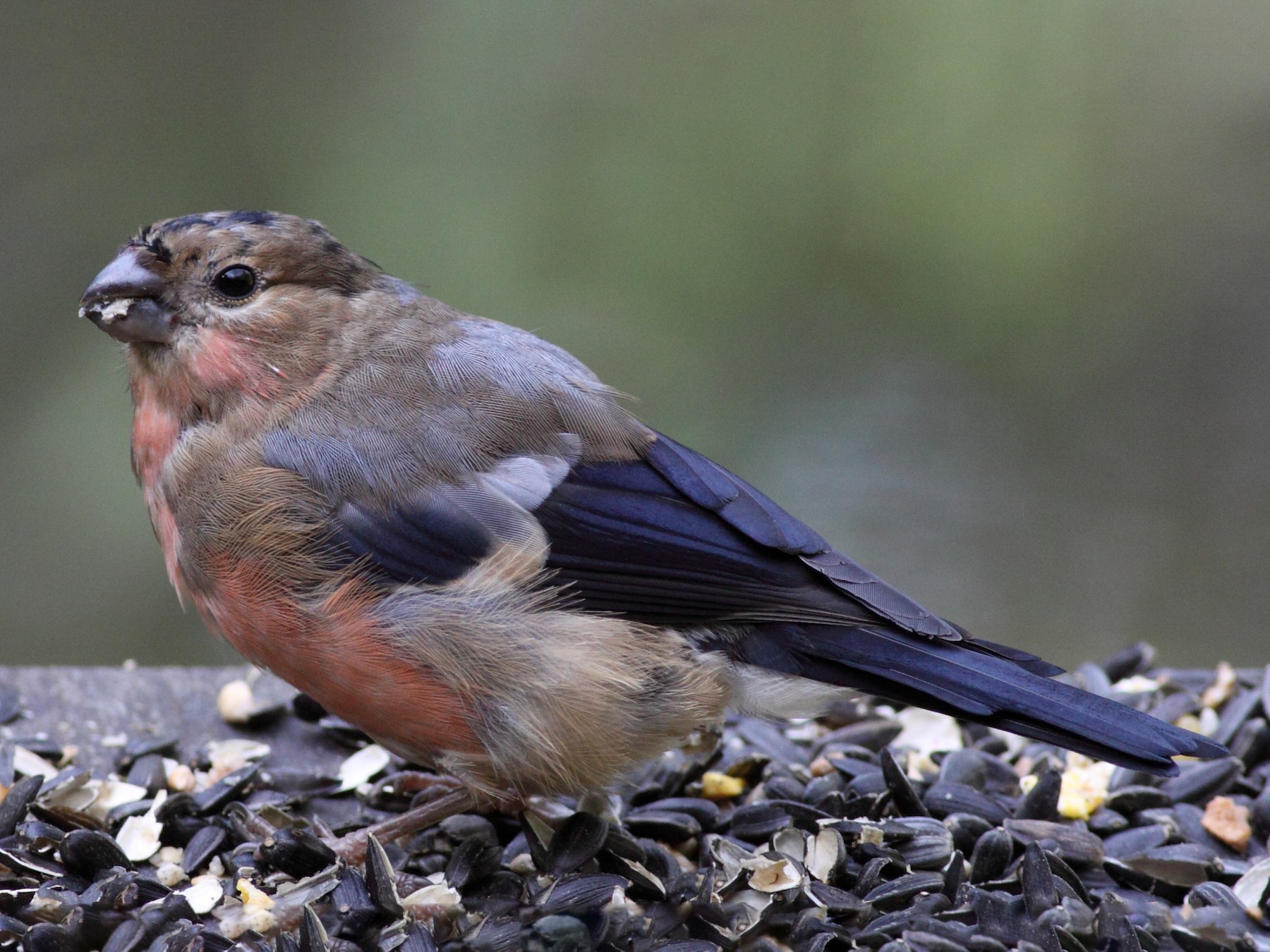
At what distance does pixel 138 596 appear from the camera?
6.05 meters

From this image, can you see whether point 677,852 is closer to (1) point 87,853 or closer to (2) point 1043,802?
(2) point 1043,802

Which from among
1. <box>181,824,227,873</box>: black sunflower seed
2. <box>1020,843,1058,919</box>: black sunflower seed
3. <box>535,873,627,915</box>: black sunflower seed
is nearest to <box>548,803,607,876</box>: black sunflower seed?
<box>535,873,627,915</box>: black sunflower seed

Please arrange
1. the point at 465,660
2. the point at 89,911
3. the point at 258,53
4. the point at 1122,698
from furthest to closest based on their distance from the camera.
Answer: the point at 258,53 → the point at 1122,698 → the point at 465,660 → the point at 89,911

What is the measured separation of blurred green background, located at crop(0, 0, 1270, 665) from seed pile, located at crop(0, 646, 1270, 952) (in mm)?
2444

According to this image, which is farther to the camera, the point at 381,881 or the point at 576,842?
the point at 576,842

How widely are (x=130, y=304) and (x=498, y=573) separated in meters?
1.23

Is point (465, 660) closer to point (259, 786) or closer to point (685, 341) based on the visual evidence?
point (259, 786)

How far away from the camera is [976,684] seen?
3.21m

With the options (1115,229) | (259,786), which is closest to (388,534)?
(259,786)

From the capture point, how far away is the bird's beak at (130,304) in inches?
139

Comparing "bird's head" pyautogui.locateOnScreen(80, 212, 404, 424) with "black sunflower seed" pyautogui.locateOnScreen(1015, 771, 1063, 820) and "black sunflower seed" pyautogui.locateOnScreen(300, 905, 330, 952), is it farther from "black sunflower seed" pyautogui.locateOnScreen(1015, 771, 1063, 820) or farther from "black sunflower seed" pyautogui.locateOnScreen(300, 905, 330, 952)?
"black sunflower seed" pyautogui.locateOnScreen(1015, 771, 1063, 820)

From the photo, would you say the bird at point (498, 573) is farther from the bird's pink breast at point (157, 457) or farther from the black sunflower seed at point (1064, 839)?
the black sunflower seed at point (1064, 839)

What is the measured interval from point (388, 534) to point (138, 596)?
10.5 feet

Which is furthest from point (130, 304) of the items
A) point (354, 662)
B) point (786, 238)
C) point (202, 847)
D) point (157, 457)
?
point (786, 238)
